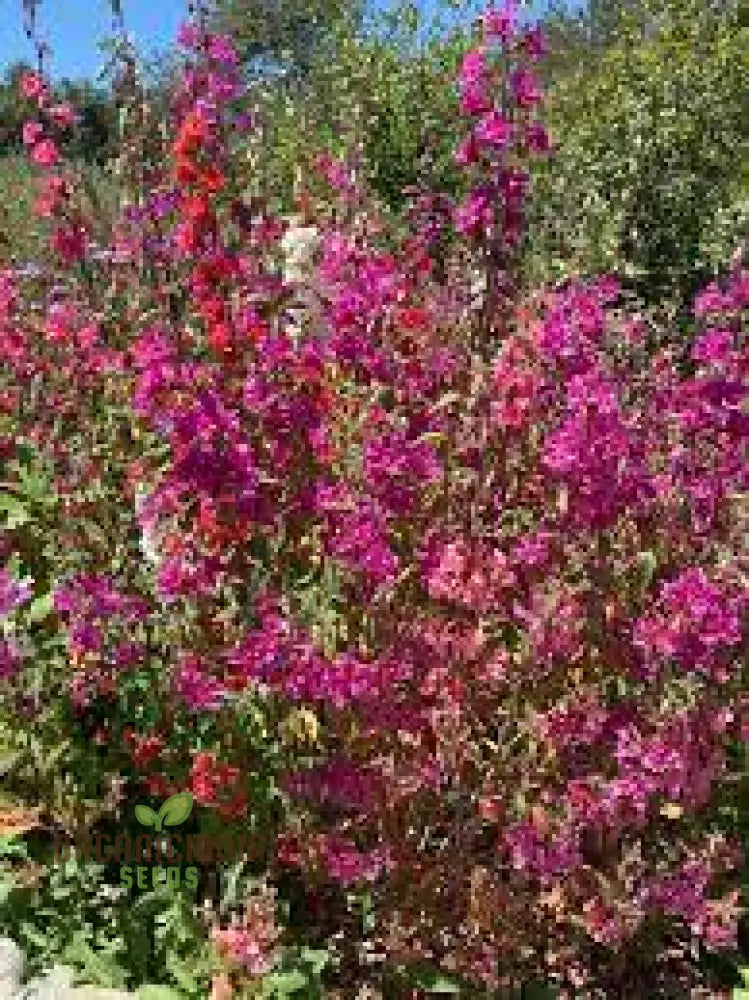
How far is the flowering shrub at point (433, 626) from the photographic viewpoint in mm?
3688

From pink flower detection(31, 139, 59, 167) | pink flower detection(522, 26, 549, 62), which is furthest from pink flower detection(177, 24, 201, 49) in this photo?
pink flower detection(522, 26, 549, 62)

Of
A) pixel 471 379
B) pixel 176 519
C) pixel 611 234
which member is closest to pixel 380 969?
pixel 176 519

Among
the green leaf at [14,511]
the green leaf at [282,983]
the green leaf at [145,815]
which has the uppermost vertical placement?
the green leaf at [14,511]

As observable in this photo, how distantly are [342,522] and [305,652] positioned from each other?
29 cm

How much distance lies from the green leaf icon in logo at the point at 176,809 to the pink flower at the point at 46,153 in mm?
3060

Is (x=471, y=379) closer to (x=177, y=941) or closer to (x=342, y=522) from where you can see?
(x=342, y=522)

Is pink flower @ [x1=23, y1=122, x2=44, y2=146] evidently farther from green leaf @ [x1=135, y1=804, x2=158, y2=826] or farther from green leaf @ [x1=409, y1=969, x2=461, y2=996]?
green leaf @ [x1=409, y1=969, x2=461, y2=996]

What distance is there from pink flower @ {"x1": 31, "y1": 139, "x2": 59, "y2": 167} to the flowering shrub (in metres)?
2.10

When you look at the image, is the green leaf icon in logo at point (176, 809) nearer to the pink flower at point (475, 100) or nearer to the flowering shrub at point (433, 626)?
the flowering shrub at point (433, 626)

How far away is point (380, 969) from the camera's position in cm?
405

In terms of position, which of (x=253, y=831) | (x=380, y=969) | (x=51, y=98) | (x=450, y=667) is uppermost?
(x=51, y=98)

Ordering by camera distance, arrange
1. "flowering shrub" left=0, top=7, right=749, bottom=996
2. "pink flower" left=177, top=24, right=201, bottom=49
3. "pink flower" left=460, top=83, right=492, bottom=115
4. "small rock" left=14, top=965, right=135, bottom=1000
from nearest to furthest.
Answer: "flowering shrub" left=0, top=7, right=749, bottom=996, "small rock" left=14, top=965, right=135, bottom=1000, "pink flower" left=460, top=83, right=492, bottom=115, "pink flower" left=177, top=24, right=201, bottom=49

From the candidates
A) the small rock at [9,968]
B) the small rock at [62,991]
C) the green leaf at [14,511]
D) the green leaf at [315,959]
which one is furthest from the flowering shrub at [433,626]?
the green leaf at [14,511]

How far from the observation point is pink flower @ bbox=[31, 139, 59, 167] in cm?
647
